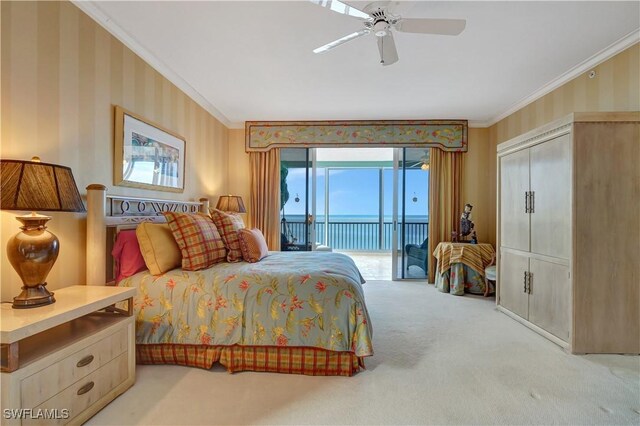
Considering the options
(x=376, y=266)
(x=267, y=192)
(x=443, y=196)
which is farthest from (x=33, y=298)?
(x=376, y=266)

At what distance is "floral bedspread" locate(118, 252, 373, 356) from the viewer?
6.64 feet

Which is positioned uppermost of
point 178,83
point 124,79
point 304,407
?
point 178,83

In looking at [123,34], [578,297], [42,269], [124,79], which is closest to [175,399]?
[42,269]

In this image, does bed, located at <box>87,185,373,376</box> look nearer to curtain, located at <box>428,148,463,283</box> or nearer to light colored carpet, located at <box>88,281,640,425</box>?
light colored carpet, located at <box>88,281,640,425</box>

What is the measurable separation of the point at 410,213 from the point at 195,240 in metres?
3.56

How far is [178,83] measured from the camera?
129 inches

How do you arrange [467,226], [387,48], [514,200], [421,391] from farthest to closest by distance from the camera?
[467,226]
[514,200]
[387,48]
[421,391]

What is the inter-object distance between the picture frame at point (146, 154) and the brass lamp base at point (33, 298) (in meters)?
1.11

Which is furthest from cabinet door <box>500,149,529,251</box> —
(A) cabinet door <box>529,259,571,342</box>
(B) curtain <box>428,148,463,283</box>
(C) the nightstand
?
(C) the nightstand

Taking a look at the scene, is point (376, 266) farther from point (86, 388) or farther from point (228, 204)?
point (86, 388)

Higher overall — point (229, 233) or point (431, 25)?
point (431, 25)

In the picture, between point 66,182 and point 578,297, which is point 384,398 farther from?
point 66,182

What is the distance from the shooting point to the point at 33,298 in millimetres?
1500

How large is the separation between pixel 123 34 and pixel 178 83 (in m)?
0.86
